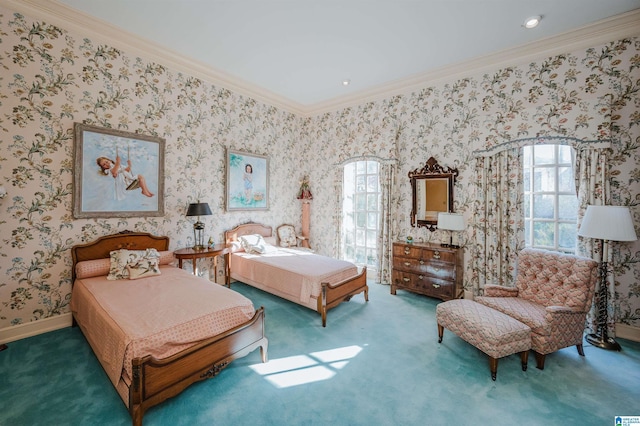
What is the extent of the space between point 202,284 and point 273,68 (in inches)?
136

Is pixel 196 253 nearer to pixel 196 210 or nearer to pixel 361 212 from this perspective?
pixel 196 210

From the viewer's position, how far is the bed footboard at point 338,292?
11.0ft

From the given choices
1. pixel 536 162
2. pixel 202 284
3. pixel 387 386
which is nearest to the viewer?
pixel 387 386

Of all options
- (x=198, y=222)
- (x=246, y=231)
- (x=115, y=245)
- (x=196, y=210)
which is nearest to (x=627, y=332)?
(x=246, y=231)

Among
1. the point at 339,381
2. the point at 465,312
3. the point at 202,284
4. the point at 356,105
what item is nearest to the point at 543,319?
the point at 465,312

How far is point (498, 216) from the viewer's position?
380 centimetres

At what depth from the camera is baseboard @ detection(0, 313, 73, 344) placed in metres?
2.88

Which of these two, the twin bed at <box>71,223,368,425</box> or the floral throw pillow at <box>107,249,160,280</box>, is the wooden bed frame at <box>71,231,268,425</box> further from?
the floral throw pillow at <box>107,249,160,280</box>

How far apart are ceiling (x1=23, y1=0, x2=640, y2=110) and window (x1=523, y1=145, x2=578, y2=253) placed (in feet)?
4.97

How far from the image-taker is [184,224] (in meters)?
4.27

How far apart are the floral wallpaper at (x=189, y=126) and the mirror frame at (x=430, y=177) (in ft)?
0.36

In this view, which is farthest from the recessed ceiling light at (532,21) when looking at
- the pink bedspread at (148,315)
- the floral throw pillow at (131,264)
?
the floral throw pillow at (131,264)

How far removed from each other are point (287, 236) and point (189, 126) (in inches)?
107

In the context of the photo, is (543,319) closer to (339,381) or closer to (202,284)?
(339,381)
